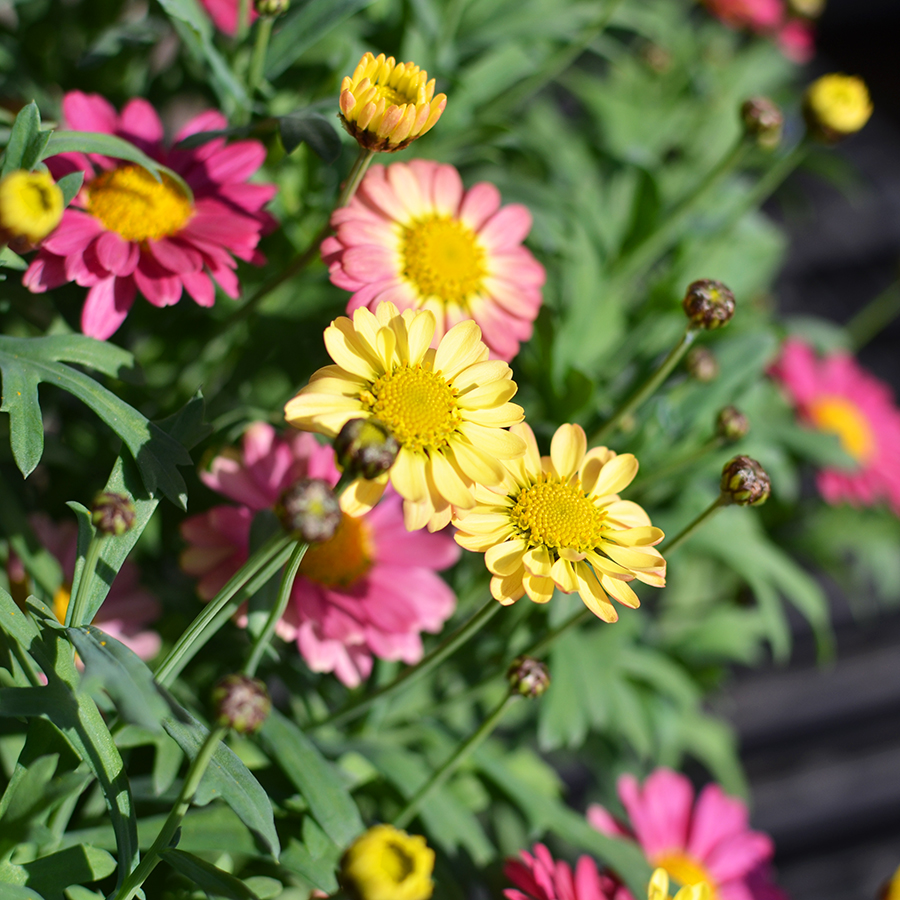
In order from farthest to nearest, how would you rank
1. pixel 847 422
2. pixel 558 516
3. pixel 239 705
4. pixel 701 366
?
pixel 847 422 → pixel 701 366 → pixel 558 516 → pixel 239 705

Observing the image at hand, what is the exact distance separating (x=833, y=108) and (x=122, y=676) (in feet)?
2.13

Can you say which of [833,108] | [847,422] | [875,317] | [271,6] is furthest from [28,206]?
[875,317]

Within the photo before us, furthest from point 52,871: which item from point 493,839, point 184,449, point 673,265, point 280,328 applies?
point 673,265

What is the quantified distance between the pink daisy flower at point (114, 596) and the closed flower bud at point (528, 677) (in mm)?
244

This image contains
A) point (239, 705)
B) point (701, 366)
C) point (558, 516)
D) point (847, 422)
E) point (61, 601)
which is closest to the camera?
point (239, 705)

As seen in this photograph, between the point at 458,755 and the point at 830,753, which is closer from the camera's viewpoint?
the point at 458,755

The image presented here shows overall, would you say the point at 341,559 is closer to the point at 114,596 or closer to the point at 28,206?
the point at 114,596

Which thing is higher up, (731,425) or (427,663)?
(731,425)

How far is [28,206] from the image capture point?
1.19 feet

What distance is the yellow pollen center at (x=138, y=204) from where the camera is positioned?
19.8 inches

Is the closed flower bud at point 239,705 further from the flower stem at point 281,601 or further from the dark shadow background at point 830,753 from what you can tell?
the dark shadow background at point 830,753

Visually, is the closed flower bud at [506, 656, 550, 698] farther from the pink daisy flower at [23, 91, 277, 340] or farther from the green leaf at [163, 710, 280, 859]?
the pink daisy flower at [23, 91, 277, 340]

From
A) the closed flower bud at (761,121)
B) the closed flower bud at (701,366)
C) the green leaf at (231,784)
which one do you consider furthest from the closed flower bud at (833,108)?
the green leaf at (231,784)

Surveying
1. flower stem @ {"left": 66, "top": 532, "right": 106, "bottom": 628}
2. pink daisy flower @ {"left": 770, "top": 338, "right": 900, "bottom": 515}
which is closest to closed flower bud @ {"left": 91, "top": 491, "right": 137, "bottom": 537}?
flower stem @ {"left": 66, "top": 532, "right": 106, "bottom": 628}
